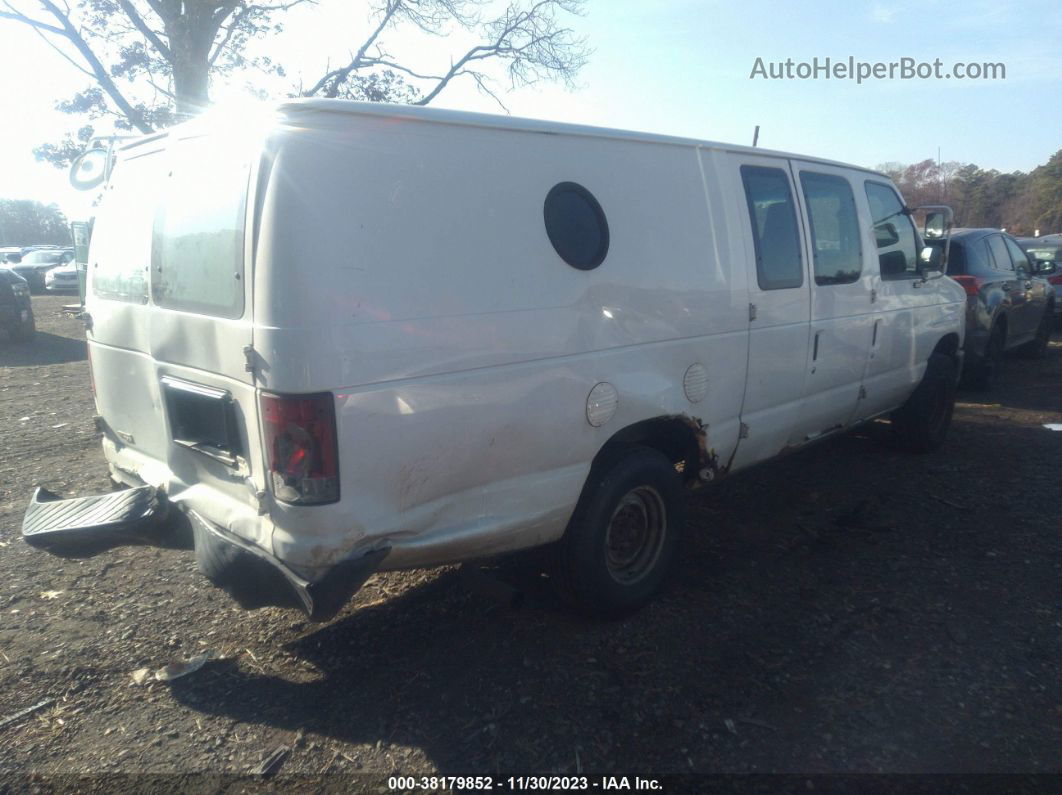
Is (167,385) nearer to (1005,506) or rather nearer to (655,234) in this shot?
(655,234)

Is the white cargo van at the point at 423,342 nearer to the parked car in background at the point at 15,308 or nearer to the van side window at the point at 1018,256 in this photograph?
the van side window at the point at 1018,256

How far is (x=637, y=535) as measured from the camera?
4.04 m

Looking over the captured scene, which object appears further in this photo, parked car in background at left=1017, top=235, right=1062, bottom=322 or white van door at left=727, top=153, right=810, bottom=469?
parked car in background at left=1017, top=235, right=1062, bottom=322

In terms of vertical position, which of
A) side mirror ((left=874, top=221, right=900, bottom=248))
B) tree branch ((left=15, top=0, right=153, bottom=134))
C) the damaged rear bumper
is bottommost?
the damaged rear bumper

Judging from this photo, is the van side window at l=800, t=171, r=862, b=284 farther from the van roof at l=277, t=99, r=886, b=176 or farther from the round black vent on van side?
the round black vent on van side

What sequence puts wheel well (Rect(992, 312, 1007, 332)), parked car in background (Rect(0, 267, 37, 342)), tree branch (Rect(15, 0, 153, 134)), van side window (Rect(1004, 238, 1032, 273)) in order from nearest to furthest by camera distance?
wheel well (Rect(992, 312, 1007, 332)) → van side window (Rect(1004, 238, 1032, 273)) → parked car in background (Rect(0, 267, 37, 342)) → tree branch (Rect(15, 0, 153, 134))

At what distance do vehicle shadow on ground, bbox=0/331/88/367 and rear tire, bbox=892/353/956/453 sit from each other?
1187 cm

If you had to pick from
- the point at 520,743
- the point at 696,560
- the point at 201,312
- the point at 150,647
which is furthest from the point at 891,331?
the point at 150,647

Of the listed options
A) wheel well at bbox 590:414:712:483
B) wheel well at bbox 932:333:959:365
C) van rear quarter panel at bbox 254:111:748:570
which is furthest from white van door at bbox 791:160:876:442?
wheel well at bbox 932:333:959:365

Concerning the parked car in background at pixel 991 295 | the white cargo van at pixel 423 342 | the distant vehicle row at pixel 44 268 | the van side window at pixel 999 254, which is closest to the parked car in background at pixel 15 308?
the white cargo van at pixel 423 342

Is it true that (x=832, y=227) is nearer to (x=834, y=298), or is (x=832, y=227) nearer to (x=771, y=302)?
(x=834, y=298)

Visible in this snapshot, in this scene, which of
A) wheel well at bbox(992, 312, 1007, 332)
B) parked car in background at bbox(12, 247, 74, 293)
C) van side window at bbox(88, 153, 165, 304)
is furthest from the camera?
parked car in background at bbox(12, 247, 74, 293)

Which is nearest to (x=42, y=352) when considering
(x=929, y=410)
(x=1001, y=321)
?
(x=929, y=410)

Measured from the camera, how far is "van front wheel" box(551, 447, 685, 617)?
3.64 m
